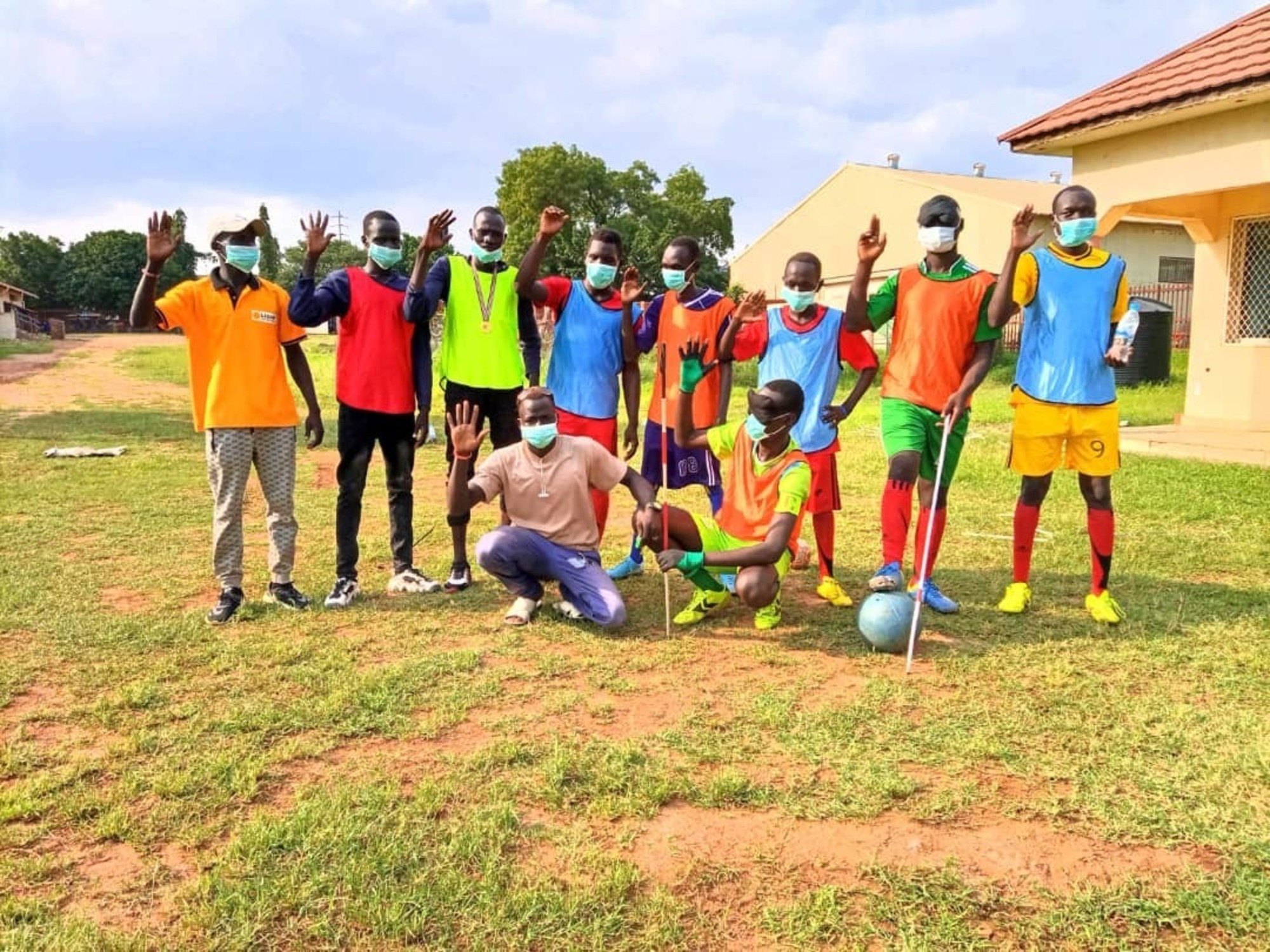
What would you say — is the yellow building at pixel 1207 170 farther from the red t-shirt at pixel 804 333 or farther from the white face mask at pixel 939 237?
the red t-shirt at pixel 804 333

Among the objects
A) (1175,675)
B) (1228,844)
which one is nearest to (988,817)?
(1228,844)

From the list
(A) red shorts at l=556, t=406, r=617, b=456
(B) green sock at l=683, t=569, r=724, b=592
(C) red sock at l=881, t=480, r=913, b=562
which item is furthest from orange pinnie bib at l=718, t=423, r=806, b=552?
(A) red shorts at l=556, t=406, r=617, b=456

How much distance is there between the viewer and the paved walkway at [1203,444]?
989 cm

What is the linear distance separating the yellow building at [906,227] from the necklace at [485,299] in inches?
901

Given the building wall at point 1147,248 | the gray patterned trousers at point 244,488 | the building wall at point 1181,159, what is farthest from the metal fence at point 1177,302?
the gray patterned trousers at point 244,488

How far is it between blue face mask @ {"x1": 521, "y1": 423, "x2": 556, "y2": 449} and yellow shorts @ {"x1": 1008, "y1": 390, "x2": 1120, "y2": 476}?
2541 mm

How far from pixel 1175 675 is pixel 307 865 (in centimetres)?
369

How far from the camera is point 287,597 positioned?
530cm

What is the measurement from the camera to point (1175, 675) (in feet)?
13.9

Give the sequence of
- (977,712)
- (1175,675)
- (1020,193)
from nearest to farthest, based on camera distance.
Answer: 1. (977,712)
2. (1175,675)
3. (1020,193)

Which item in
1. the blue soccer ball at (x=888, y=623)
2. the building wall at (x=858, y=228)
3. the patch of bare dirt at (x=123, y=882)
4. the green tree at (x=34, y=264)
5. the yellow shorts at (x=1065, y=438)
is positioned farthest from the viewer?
the green tree at (x=34, y=264)

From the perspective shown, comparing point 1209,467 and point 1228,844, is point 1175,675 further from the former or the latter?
point 1209,467

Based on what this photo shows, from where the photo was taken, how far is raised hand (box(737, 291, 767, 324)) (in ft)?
16.6

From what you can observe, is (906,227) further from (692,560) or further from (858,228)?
(692,560)
